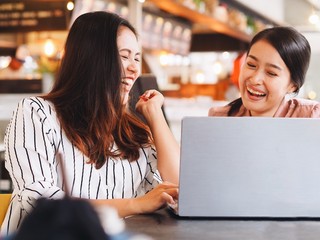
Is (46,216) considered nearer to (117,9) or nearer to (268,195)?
(268,195)

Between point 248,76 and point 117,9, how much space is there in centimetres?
383

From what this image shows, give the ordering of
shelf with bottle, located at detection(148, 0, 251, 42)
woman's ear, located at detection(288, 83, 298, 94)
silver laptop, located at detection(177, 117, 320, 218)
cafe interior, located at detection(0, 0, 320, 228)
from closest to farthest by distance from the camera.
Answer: silver laptop, located at detection(177, 117, 320, 218) < woman's ear, located at detection(288, 83, 298, 94) < cafe interior, located at detection(0, 0, 320, 228) < shelf with bottle, located at detection(148, 0, 251, 42)

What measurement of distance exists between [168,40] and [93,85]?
6415mm

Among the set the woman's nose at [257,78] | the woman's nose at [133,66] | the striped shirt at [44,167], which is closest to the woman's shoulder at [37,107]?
the striped shirt at [44,167]

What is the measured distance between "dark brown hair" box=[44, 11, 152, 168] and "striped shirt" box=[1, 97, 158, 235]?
4 centimetres

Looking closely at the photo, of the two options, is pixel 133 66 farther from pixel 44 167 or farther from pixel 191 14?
pixel 191 14

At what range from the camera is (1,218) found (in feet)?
5.21

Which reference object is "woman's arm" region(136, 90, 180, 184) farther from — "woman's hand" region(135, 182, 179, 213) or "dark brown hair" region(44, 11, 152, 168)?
"woman's hand" region(135, 182, 179, 213)

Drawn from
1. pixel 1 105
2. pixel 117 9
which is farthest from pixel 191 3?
pixel 1 105

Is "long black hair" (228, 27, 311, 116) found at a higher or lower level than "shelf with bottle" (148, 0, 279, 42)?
lower

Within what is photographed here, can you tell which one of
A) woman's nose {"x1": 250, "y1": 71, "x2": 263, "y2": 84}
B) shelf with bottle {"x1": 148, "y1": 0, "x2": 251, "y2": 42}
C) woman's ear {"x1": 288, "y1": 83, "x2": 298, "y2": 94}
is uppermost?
shelf with bottle {"x1": 148, "y1": 0, "x2": 251, "y2": 42}

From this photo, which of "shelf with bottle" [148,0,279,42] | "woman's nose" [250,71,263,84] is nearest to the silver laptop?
"woman's nose" [250,71,263,84]

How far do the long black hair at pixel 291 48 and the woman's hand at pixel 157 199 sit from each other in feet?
2.51

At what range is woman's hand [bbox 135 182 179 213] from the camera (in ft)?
4.62
